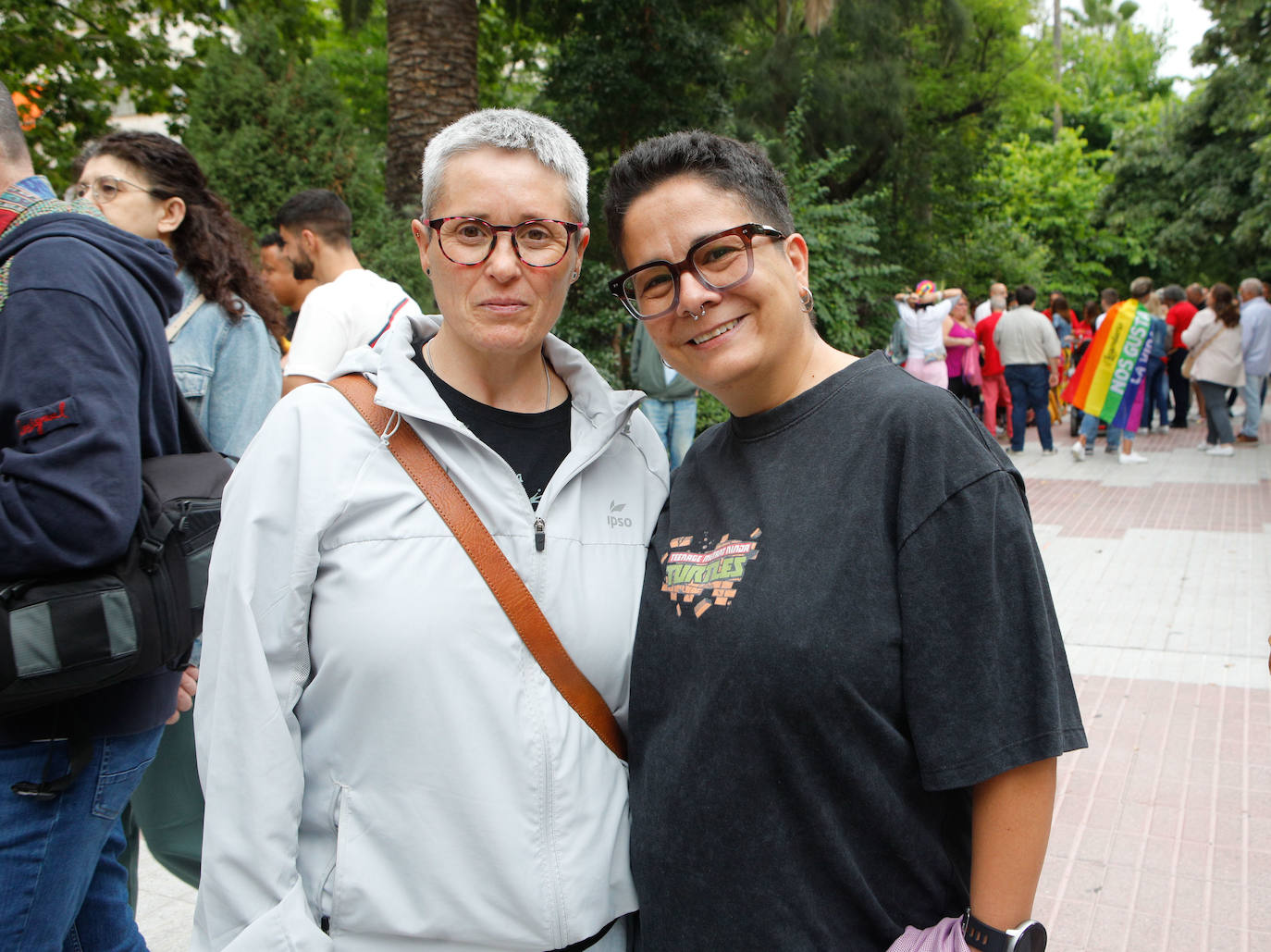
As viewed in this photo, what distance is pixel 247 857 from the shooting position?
5.13 feet

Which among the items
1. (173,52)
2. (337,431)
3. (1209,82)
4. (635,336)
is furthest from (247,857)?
(1209,82)

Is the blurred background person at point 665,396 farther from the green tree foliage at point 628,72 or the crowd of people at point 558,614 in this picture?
the crowd of people at point 558,614

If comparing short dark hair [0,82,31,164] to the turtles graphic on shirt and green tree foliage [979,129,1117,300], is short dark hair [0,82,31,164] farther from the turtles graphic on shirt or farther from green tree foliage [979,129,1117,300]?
green tree foliage [979,129,1117,300]

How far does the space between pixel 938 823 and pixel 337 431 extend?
1.20 meters

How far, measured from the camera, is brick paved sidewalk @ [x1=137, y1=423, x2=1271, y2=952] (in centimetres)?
333

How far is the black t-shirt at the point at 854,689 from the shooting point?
1.44m

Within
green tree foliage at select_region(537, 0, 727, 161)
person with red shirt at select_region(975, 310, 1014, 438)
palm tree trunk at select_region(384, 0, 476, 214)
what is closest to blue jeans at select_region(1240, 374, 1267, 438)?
person with red shirt at select_region(975, 310, 1014, 438)

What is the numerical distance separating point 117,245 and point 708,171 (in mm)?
1273

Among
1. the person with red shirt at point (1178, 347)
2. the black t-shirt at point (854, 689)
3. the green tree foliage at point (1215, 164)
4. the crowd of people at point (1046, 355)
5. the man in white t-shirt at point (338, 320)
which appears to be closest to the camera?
the black t-shirt at point (854, 689)

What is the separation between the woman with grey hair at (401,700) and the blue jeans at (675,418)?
6.92m

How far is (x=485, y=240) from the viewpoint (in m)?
1.85

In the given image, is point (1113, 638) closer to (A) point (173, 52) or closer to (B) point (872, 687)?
(B) point (872, 687)

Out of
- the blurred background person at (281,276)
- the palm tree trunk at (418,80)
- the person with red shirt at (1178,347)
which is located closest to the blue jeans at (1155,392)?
the person with red shirt at (1178,347)

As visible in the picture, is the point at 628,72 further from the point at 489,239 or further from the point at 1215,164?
the point at 1215,164
